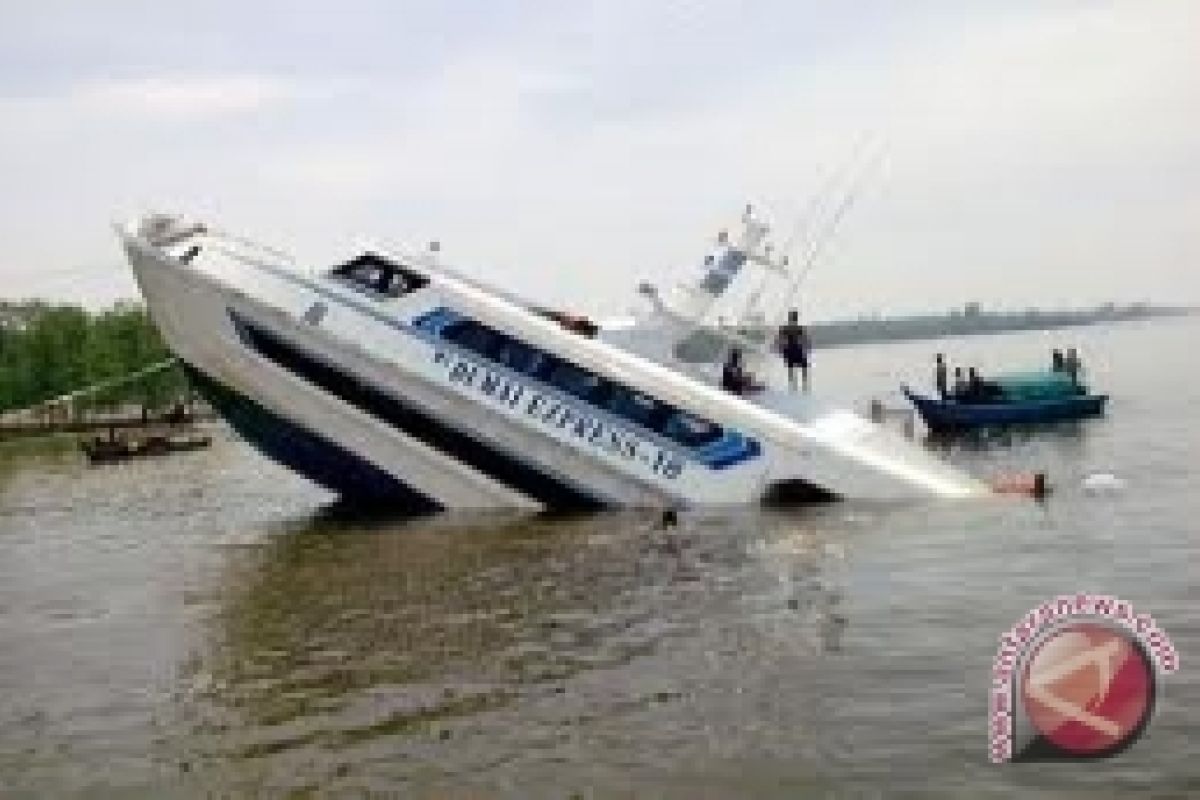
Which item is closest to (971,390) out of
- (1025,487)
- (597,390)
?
(1025,487)

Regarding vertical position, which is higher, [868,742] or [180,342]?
[180,342]

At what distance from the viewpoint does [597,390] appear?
2439cm

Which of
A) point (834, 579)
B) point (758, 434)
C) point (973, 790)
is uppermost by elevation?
point (758, 434)

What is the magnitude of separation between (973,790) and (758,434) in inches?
556

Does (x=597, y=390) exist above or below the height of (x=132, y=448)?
below

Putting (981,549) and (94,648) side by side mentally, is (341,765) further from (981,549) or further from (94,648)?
(981,549)

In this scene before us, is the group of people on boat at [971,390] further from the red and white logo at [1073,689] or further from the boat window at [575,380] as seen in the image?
the red and white logo at [1073,689]

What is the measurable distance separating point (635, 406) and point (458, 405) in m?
2.74

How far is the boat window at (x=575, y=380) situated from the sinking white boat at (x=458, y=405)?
22mm

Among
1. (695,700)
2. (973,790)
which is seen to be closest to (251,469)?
(695,700)

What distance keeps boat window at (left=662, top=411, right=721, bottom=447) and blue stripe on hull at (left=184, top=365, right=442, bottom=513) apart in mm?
4031

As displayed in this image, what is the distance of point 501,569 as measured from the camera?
782 inches

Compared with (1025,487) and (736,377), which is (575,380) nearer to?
(736,377)

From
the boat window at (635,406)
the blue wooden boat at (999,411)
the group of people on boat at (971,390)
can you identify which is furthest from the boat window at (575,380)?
the group of people on boat at (971,390)
